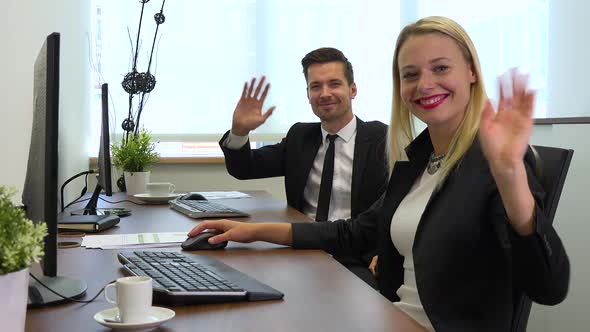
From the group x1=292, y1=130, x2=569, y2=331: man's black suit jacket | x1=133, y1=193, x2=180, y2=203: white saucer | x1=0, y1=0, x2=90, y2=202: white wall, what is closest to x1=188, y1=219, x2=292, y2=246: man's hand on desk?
x1=292, y1=130, x2=569, y2=331: man's black suit jacket

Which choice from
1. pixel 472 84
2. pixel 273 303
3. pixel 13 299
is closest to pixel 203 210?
pixel 472 84

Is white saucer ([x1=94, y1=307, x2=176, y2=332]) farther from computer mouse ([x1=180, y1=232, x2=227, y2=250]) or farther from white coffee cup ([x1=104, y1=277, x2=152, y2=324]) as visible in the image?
computer mouse ([x1=180, y1=232, x2=227, y2=250])

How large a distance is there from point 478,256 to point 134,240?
852 millimetres

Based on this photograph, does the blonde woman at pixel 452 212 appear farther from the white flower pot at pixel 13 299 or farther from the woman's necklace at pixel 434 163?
the white flower pot at pixel 13 299

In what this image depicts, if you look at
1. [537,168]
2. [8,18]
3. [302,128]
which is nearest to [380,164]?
[302,128]

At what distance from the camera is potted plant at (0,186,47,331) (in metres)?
0.65

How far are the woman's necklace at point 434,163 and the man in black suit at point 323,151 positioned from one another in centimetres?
84

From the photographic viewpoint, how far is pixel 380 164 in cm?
240

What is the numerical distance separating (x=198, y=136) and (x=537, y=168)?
2621 mm

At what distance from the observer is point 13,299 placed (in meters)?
0.69

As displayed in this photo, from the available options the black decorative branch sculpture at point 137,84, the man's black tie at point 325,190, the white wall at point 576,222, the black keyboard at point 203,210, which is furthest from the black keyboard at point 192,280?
the black decorative branch sculpture at point 137,84

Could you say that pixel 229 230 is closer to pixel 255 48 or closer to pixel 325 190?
pixel 325 190

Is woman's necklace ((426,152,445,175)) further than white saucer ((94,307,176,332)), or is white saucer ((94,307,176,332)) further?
woman's necklace ((426,152,445,175))

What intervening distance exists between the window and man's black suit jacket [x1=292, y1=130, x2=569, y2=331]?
244cm
